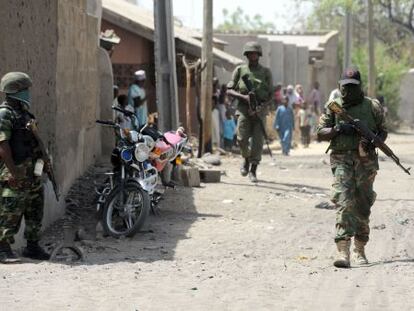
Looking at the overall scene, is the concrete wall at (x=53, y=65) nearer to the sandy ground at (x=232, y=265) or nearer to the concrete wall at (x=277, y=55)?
the sandy ground at (x=232, y=265)

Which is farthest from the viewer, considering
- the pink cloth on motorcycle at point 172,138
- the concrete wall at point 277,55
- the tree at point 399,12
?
the tree at point 399,12

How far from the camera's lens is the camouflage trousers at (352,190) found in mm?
7711

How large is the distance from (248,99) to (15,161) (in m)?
5.92

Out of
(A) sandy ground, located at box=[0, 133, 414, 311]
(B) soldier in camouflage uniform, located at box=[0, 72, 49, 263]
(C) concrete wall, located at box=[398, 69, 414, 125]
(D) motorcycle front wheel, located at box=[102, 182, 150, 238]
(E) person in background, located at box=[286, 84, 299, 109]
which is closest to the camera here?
(A) sandy ground, located at box=[0, 133, 414, 311]

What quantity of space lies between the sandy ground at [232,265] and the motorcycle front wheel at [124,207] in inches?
6.9

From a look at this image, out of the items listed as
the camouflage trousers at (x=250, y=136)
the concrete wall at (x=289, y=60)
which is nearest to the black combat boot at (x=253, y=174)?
the camouflage trousers at (x=250, y=136)

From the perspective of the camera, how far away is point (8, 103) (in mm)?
7609

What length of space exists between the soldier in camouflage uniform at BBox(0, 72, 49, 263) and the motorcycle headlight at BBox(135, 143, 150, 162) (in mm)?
1755

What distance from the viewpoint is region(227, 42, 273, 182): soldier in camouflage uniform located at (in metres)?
13.2

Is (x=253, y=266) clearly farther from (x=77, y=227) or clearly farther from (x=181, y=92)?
(x=181, y=92)

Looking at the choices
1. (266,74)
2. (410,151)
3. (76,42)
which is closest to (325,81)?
(410,151)

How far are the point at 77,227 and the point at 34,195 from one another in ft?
6.21

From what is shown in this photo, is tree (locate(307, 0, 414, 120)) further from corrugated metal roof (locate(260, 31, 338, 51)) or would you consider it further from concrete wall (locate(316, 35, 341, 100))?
corrugated metal roof (locate(260, 31, 338, 51))

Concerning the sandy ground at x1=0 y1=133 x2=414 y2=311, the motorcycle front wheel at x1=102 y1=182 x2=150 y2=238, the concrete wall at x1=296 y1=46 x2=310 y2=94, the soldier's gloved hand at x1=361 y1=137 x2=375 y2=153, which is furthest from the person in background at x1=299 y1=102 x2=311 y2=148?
the soldier's gloved hand at x1=361 y1=137 x2=375 y2=153
